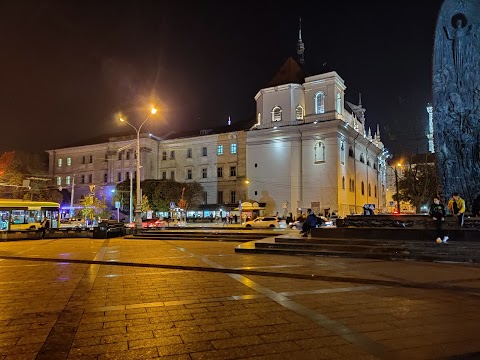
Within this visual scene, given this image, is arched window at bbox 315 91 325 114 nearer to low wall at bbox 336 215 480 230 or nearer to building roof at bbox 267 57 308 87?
building roof at bbox 267 57 308 87

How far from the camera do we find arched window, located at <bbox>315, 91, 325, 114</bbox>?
191ft

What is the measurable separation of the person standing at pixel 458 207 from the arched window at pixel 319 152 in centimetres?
4356

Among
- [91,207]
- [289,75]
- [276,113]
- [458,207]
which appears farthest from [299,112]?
[458,207]

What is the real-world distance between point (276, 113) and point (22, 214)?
40.1 metres

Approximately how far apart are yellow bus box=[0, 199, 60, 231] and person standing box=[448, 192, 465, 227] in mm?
30105

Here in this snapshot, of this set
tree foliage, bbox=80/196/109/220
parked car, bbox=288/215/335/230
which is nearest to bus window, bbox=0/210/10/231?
tree foliage, bbox=80/196/109/220

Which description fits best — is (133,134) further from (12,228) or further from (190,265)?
(190,265)

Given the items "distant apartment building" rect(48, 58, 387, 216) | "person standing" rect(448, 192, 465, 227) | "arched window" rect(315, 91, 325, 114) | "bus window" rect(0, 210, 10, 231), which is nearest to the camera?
"person standing" rect(448, 192, 465, 227)

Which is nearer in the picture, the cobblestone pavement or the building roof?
the cobblestone pavement

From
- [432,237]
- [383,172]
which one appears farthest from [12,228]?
[383,172]

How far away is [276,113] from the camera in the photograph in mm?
61719

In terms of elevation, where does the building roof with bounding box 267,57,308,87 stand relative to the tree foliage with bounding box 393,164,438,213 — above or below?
above

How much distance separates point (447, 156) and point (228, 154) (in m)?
55.0

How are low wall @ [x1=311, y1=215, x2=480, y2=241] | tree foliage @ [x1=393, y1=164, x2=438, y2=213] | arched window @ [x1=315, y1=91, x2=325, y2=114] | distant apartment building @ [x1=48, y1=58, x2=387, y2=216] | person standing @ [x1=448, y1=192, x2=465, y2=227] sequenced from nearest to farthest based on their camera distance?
person standing @ [x1=448, y1=192, x2=465, y2=227] < low wall @ [x1=311, y1=215, x2=480, y2=241] < tree foliage @ [x1=393, y1=164, x2=438, y2=213] < distant apartment building @ [x1=48, y1=58, x2=387, y2=216] < arched window @ [x1=315, y1=91, x2=325, y2=114]
